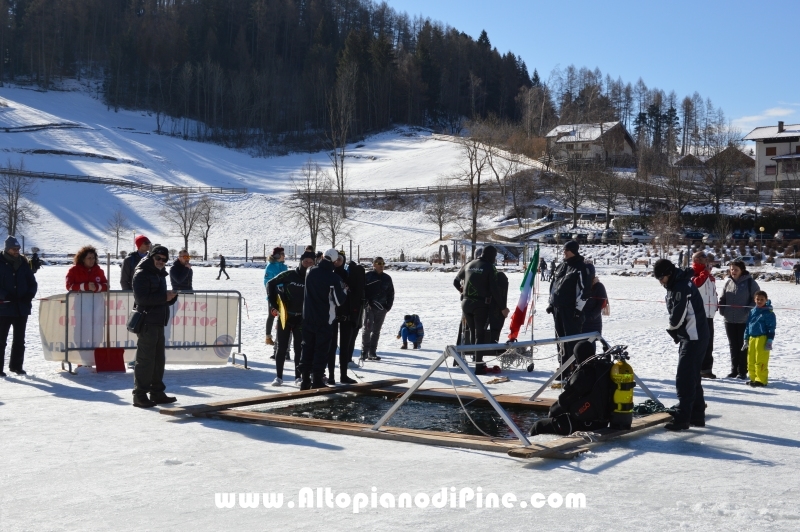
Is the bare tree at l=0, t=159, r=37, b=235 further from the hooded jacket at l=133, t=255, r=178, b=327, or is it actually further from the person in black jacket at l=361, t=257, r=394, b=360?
the hooded jacket at l=133, t=255, r=178, b=327

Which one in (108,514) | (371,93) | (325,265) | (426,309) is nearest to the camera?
(108,514)

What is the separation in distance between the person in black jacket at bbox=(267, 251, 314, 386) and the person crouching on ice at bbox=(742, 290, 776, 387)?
5892mm

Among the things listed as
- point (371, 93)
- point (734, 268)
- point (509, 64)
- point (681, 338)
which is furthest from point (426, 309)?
point (509, 64)

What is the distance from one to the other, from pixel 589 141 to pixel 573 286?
85763 mm

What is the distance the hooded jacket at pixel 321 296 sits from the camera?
1024 cm

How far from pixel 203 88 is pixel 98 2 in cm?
3246

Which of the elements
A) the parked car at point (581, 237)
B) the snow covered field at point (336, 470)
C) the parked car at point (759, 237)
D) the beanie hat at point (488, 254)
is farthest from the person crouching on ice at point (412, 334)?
the parked car at point (759, 237)

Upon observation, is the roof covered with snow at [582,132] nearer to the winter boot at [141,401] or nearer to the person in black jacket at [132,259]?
the person in black jacket at [132,259]

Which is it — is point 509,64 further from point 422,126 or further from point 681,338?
point 681,338

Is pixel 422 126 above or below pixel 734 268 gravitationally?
above

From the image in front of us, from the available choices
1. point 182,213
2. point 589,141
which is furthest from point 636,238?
point 182,213

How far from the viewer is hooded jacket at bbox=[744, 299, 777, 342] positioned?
10.8 m

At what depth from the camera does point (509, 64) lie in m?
146

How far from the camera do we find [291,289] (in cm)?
1108
